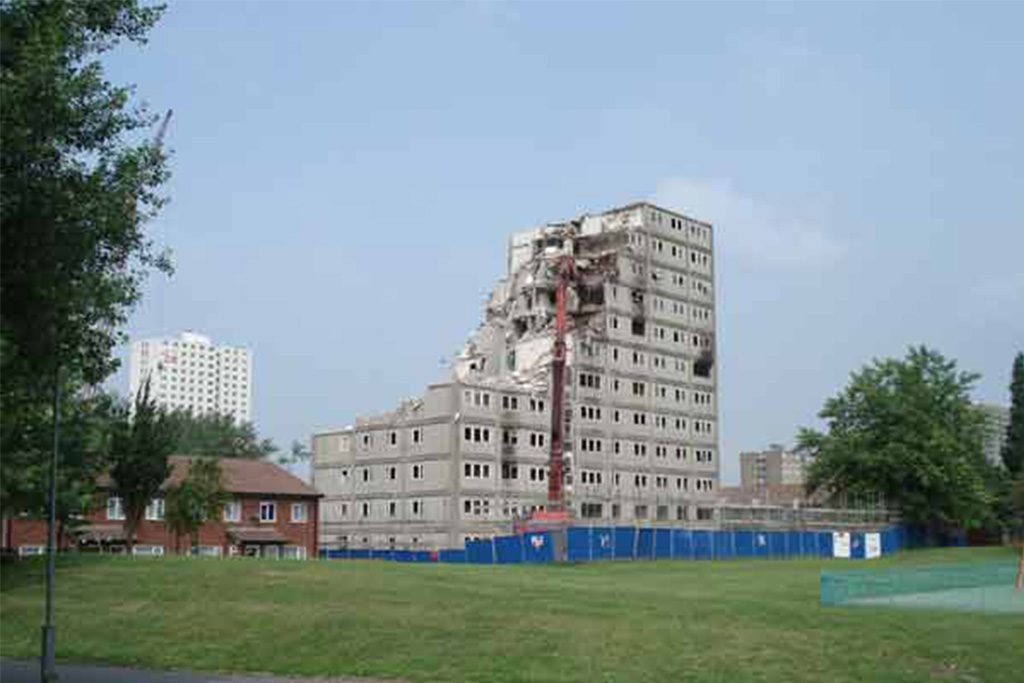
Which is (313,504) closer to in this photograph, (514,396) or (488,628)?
(514,396)

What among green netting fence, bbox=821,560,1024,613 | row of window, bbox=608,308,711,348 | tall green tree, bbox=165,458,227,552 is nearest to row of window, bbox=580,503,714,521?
row of window, bbox=608,308,711,348

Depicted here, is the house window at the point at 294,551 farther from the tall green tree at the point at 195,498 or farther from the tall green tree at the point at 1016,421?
the tall green tree at the point at 1016,421

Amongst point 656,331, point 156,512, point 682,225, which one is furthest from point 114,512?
point 682,225

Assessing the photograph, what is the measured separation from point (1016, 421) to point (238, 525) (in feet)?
266

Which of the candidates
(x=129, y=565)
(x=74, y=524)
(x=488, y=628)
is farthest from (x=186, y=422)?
(x=488, y=628)

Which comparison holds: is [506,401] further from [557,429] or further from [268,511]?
[268,511]

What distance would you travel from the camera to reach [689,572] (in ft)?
204

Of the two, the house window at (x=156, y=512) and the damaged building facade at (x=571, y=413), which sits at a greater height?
the damaged building facade at (x=571, y=413)

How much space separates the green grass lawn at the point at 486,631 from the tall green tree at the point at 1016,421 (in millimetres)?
89577

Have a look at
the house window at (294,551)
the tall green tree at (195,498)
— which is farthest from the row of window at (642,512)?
the tall green tree at (195,498)

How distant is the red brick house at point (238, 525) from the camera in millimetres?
74062

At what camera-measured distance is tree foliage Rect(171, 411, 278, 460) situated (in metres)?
140

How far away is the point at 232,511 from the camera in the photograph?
80062 millimetres

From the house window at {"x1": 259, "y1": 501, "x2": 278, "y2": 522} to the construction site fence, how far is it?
33.1ft
